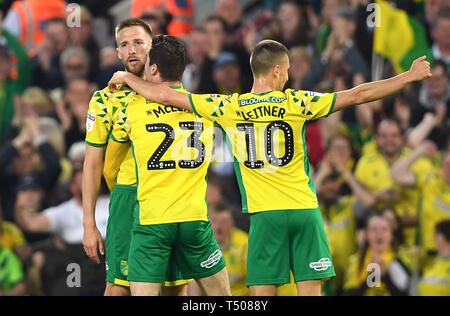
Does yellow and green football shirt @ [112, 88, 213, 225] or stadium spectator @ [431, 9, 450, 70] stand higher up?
stadium spectator @ [431, 9, 450, 70]

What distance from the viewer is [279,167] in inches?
173

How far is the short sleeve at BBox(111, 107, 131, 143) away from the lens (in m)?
4.46

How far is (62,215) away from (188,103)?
3.89 meters

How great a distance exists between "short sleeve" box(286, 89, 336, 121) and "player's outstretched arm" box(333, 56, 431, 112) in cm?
4

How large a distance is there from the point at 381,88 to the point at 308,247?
99 centimetres

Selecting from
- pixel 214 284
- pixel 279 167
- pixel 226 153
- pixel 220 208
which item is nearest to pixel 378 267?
pixel 220 208

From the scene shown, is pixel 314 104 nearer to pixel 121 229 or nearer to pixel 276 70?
pixel 276 70

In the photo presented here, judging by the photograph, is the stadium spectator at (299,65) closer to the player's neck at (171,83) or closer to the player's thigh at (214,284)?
the player's neck at (171,83)

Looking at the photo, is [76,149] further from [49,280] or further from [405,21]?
[405,21]

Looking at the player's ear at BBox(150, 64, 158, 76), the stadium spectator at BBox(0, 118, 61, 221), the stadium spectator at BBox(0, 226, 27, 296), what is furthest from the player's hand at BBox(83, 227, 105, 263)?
the stadium spectator at BBox(0, 118, 61, 221)

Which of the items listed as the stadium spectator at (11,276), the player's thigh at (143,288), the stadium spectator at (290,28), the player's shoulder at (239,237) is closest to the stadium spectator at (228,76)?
the stadium spectator at (290,28)

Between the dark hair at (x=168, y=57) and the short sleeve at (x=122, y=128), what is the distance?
1.02 feet

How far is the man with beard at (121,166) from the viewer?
459 cm

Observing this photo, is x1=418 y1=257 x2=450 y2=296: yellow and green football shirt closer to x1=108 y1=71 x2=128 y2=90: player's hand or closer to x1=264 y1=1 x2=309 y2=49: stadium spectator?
x1=264 y1=1 x2=309 y2=49: stadium spectator
